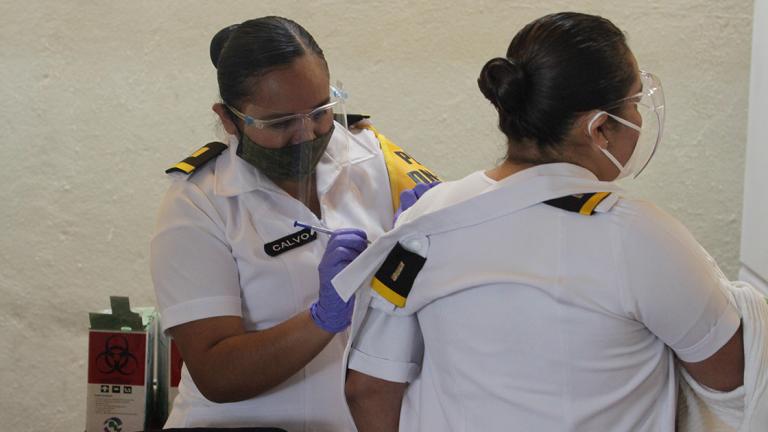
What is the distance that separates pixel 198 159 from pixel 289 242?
263 millimetres

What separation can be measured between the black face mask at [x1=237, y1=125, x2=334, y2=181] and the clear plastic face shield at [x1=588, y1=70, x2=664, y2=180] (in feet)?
2.21

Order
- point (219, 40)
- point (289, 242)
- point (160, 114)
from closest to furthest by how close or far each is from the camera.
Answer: point (289, 242) < point (219, 40) < point (160, 114)

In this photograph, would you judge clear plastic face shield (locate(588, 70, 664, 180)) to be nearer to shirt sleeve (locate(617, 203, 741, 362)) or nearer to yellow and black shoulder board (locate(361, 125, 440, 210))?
shirt sleeve (locate(617, 203, 741, 362))

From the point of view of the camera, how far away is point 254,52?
171 centimetres

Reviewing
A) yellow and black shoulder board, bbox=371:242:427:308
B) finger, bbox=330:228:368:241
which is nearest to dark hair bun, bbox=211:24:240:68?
finger, bbox=330:228:368:241

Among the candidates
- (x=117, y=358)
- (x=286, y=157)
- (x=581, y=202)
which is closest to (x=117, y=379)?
(x=117, y=358)

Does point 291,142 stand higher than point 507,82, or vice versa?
point 507,82

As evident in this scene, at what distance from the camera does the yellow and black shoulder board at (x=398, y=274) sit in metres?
1.30

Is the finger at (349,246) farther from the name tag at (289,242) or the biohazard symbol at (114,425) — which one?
the biohazard symbol at (114,425)

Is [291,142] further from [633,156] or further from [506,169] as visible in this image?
[633,156]

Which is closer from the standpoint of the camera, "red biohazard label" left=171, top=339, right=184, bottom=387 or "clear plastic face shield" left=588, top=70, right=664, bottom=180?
"clear plastic face shield" left=588, top=70, right=664, bottom=180

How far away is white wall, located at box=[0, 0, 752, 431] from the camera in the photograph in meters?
2.88

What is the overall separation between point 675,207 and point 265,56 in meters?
1.75

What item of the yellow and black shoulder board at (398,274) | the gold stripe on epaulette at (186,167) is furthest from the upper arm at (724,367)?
the gold stripe on epaulette at (186,167)
